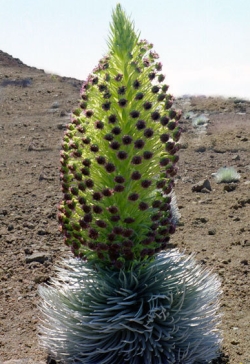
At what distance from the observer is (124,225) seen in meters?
3.48

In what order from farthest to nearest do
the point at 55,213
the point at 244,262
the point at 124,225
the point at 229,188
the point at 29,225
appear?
the point at 229,188
the point at 55,213
the point at 29,225
the point at 244,262
the point at 124,225

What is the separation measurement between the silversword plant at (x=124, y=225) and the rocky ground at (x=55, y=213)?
0.55 meters

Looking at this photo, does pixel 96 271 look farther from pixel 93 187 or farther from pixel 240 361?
pixel 240 361

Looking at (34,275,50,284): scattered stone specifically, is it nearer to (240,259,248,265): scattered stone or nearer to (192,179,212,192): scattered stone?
(240,259,248,265): scattered stone

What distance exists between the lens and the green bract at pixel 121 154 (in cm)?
329

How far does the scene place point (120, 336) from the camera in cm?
351

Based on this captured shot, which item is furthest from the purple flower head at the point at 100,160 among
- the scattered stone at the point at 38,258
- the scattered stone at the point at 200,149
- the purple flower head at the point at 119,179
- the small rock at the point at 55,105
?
the small rock at the point at 55,105

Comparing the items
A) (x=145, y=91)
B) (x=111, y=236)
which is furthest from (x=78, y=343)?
(x=145, y=91)

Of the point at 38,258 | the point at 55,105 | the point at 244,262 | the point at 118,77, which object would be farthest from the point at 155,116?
the point at 55,105

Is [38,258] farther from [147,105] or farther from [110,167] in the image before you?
[147,105]

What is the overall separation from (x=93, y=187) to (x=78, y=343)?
0.91 metres

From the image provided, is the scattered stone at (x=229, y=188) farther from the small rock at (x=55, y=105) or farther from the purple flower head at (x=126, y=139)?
the small rock at (x=55, y=105)

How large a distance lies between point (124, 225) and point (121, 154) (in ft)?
1.54

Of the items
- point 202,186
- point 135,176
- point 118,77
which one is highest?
point 118,77
